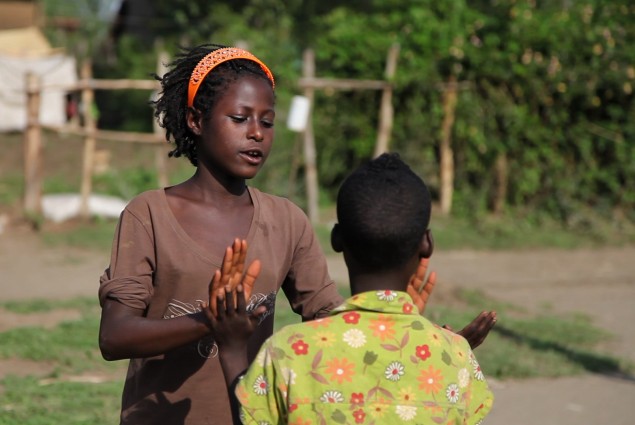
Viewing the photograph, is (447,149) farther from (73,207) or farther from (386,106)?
(73,207)

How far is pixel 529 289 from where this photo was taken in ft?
29.2

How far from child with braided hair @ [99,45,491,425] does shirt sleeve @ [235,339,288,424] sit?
1.07 ft

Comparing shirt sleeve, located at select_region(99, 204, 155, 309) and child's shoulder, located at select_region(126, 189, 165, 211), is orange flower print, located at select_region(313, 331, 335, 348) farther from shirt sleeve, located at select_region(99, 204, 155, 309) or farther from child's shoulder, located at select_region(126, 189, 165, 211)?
child's shoulder, located at select_region(126, 189, 165, 211)

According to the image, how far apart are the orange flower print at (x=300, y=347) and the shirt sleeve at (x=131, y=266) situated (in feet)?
1.72

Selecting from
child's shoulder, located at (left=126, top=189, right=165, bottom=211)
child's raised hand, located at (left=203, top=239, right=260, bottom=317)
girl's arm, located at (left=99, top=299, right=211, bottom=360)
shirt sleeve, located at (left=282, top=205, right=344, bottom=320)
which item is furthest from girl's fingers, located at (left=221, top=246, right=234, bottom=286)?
shirt sleeve, located at (left=282, top=205, right=344, bottom=320)

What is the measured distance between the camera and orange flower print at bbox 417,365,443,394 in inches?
70.9

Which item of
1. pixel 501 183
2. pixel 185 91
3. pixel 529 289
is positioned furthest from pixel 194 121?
pixel 501 183

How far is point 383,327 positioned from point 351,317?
0.06 meters

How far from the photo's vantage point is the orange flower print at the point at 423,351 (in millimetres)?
1804

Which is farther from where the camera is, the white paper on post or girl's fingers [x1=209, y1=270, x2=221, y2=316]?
the white paper on post

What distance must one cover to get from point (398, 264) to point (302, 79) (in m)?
9.37

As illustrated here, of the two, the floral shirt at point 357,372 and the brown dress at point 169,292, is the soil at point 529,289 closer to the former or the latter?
the brown dress at point 169,292

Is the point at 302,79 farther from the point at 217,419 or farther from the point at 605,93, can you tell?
the point at 217,419

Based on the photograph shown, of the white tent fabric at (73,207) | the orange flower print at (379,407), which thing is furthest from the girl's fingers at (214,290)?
the white tent fabric at (73,207)
